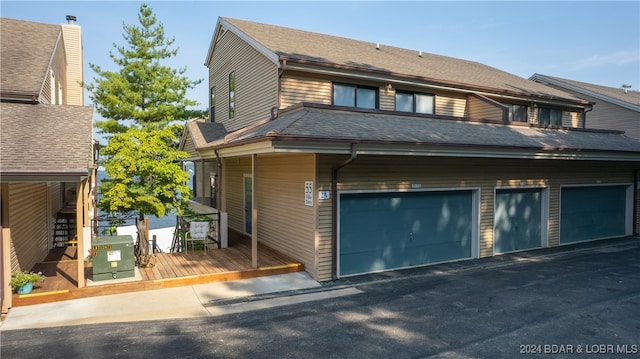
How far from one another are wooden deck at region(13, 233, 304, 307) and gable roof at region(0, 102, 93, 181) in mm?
2528

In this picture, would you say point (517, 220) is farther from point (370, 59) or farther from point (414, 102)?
point (370, 59)

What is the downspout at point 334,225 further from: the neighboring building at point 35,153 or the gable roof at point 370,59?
the neighboring building at point 35,153

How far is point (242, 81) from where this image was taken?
617 inches

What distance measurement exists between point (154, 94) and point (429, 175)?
21.7 meters

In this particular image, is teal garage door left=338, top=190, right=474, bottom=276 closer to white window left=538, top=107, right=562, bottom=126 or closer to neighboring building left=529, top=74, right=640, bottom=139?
white window left=538, top=107, right=562, bottom=126

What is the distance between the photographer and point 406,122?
11.9 m

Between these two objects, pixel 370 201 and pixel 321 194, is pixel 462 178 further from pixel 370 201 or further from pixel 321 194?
pixel 321 194

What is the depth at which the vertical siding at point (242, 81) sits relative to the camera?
1346 cm

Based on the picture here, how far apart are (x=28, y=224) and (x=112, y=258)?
2.98 m

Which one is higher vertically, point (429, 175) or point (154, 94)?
point (154, 94)

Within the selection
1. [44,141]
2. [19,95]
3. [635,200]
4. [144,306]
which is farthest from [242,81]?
[635,200]

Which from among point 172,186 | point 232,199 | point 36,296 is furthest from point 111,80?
point 36,296

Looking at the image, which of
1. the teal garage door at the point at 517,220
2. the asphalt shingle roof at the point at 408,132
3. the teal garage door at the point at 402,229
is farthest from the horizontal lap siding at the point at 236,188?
the teal garage door at the point at 517,220

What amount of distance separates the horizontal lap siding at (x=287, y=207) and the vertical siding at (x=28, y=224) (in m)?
6.14
